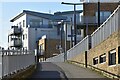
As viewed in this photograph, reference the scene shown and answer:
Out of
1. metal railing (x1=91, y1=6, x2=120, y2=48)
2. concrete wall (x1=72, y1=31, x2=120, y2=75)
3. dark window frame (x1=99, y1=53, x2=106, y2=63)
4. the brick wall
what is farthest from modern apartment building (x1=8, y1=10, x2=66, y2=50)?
dark window frame (x1=99, y1=53, x2=106, y2=63)

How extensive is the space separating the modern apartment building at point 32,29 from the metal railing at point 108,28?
194 ft

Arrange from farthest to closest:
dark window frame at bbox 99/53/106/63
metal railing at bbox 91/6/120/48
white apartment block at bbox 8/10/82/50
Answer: white apartment block at bbox 8/10/82/50 → dark window frame at bbox 99/53/106/63 → metal railing at bbox 91/6/120/48

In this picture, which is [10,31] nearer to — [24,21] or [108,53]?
[24,21]

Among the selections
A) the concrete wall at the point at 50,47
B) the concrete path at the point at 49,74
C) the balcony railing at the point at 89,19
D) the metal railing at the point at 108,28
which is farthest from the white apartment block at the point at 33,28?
the metal railing at the point at 108,28

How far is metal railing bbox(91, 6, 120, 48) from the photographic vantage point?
22.7m

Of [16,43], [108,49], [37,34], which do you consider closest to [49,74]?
[108,49]

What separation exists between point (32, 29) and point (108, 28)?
67.3 metres

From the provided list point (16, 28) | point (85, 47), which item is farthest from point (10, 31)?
point (85, 47)

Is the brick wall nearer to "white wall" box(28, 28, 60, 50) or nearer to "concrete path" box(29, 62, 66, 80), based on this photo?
"white wall" box(28, 28, 60, 50)

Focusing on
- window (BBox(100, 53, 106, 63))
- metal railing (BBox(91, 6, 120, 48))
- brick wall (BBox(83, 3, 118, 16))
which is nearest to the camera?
metal railing (BBox(91, 6, 120, 48))

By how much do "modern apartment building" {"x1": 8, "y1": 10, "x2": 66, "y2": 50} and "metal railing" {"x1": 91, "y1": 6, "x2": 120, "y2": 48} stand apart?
59263mm

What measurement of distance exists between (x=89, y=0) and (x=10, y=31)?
40.5 m

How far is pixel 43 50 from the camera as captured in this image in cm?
8994

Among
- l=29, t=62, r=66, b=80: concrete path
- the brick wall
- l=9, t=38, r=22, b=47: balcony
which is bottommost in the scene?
l=29, t=62, r=66, b=80: concrete path
